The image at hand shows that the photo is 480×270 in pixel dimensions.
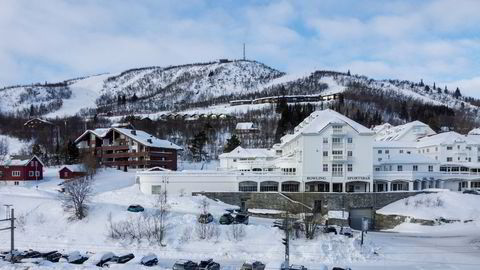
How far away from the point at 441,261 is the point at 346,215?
55.4ft

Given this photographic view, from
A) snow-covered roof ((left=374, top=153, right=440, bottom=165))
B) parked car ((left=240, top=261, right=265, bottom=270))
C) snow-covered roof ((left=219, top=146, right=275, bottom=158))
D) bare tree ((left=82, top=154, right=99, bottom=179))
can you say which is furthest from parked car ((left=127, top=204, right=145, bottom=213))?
snow-covered roof ((left=374, top=153, right=440, bottom=165))

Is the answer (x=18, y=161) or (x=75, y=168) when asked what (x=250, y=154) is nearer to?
(x=75, y=168)

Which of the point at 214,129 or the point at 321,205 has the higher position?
the point at 214,129

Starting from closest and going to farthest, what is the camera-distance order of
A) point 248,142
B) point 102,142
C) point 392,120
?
point 102,142 → point 248,142 → point 392,120

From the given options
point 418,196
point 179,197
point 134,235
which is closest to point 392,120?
point 418,196

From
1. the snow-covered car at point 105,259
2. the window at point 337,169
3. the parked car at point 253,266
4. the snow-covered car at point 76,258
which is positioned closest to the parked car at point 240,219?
the parked car at point 253,266

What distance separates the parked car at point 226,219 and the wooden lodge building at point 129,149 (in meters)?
31.3

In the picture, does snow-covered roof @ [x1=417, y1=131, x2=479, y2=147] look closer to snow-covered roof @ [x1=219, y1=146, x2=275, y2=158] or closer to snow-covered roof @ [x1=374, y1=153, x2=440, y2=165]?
snow-covered roof @ [x1=374, y1=153, x2=440, y2=165]

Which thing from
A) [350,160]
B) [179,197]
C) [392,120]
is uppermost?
[392,120]

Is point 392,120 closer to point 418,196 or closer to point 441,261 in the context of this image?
point 418,196

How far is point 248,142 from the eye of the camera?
9844cm

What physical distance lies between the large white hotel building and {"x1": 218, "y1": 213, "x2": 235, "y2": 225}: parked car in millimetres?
11189

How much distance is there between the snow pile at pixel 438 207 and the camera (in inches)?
1934

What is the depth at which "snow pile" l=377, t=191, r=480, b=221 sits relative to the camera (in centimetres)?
4912
